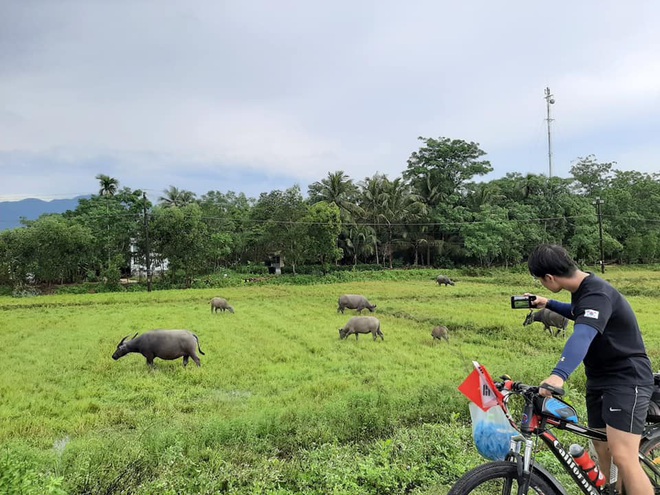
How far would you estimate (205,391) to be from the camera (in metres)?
6.77

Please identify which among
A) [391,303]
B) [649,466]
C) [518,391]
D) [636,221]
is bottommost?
[391,303]

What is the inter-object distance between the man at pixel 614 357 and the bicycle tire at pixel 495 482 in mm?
455

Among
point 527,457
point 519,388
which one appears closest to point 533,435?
point 527,457

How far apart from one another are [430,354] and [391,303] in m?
9.63

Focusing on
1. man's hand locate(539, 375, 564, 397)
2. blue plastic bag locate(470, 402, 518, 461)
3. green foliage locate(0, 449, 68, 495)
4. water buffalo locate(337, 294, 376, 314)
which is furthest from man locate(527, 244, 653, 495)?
water buffalo locate(337, 294, 376, 314)

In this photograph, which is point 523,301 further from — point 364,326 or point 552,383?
point 364,326

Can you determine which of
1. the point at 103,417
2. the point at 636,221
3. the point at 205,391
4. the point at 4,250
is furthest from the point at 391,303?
the point at 636,221

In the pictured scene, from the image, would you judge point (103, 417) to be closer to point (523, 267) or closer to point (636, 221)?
point (523, 267)

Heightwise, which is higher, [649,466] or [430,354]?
[649,466]

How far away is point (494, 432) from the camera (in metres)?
2.09

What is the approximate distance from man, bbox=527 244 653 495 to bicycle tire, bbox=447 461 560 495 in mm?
455

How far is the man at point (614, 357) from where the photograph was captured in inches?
86.9

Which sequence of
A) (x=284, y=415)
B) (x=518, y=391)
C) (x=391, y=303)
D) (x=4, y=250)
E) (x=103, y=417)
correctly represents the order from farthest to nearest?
(x=4, y=250) → (x=391, y=303) → (x=103, y=417) → (x=284, y=415) → (x=518, y=391)

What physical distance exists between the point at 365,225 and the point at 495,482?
32.5m
